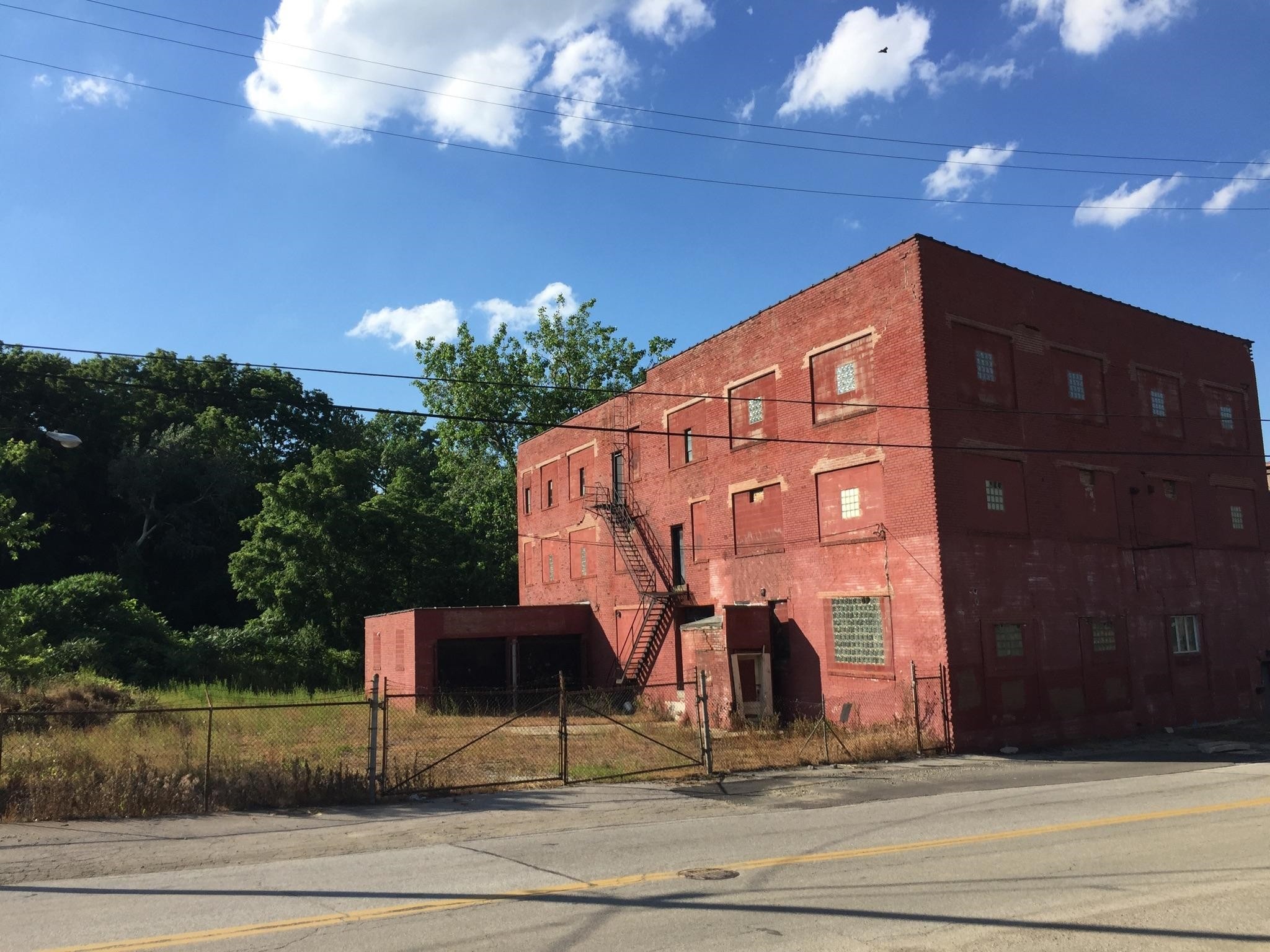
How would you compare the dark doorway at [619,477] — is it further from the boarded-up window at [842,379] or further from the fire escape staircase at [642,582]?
the boarded-up window at [842,379]

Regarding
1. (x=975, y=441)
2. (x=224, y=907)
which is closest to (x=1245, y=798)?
(x=975, y=441)

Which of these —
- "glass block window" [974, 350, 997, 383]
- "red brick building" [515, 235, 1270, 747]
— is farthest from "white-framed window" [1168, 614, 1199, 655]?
"glass block window" [974, 350, 997, 383]

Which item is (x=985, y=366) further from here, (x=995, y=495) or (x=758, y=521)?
(x=758, y=521)

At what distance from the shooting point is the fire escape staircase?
106ft

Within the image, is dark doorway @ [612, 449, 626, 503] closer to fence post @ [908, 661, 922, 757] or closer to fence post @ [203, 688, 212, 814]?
fence post @ [908, 661, 922, 757]

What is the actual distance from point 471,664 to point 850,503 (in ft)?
54.3

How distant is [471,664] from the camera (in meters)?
34.3

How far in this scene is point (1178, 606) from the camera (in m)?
27.0

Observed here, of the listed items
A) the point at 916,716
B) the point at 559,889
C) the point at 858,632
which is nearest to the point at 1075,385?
the point at 858,632

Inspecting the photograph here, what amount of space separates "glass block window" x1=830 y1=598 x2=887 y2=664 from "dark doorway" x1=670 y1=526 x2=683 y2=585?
8175 millimetres

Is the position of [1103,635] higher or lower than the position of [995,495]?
lower

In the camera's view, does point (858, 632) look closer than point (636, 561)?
Yes

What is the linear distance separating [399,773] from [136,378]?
176 feet

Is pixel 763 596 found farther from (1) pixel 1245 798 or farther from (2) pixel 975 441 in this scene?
(1) pixel 1245 798
